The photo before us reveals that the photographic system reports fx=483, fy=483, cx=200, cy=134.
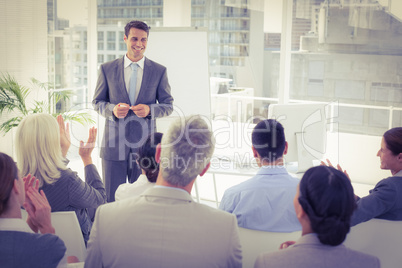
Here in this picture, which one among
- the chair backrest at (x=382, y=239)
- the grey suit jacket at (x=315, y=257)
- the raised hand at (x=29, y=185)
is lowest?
the chair backrest at (x=382, y=239)

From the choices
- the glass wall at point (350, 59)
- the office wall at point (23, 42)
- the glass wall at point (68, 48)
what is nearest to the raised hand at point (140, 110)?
the office wall at point (23, 42)

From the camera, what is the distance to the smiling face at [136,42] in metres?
3.58

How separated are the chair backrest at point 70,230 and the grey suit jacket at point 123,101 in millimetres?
1536

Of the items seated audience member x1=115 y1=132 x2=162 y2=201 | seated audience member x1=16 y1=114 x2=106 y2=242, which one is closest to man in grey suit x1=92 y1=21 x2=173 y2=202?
seated audience member x1=115 y1=132 x2=162 y2=201

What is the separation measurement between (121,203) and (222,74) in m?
4.88

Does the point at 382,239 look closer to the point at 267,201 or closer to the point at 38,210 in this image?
the point at 267,201

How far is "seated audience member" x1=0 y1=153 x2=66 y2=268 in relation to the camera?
1538 millimetres

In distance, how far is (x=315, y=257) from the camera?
54.9 inches

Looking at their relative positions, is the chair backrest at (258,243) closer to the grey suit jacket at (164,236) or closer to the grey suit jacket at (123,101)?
the grey suit jacket at (164,236)

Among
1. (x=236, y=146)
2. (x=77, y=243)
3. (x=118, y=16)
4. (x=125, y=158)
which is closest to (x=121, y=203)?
(x=77, y=243)

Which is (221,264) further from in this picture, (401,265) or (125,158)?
(125,158)

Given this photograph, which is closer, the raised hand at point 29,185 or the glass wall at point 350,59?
the raised hand at point 29,185

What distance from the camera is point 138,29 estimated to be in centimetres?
358

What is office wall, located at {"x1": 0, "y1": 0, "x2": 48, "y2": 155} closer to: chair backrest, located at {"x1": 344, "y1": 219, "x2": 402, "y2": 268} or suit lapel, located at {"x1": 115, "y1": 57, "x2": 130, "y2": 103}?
suit lapel, located at {"x1": 115, "y1": 57, "x2": 130, "y2": 103}
